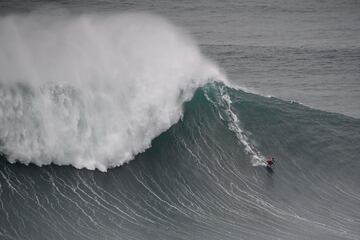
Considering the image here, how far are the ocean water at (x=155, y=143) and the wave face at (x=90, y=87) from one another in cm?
6

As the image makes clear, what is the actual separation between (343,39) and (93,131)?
1131 inches

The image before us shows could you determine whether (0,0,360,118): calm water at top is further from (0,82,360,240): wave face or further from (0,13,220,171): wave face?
(0,13,220,171): wave face

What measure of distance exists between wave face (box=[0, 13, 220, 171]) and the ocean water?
6cm

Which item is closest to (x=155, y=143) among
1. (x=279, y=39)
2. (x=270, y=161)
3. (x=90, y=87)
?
(x=90, y=87)

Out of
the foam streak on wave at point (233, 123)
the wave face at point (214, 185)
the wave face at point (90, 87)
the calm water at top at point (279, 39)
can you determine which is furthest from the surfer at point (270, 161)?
the calm water at top at point (279, 39)

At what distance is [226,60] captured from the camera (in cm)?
4378

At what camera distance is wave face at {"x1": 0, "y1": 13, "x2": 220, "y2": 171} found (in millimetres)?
25219

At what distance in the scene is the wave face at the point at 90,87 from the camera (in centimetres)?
2522

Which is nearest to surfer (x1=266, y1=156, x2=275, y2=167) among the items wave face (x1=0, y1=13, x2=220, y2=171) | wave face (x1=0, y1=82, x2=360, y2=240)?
wave face (x1=0, y1=82, x2=360, y2=240)

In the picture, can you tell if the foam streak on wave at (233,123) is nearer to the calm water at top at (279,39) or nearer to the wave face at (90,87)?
the wave face at (90,87)

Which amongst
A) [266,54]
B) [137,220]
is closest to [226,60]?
[266,54]

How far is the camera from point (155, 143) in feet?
91.7

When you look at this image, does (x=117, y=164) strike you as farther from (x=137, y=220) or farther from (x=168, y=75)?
(x=168, y=75)

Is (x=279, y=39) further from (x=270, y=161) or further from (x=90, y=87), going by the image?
(x=90, y=87)
